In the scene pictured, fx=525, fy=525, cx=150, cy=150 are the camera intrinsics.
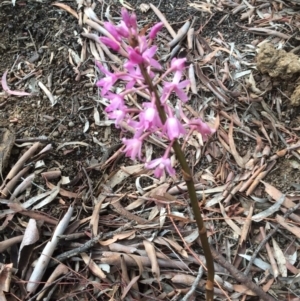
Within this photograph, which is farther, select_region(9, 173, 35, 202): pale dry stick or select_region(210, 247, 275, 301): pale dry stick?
select_region(9, 173, 35, 202): pale dry stick

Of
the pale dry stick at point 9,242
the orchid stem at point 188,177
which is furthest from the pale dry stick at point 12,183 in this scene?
the orchid stem at point 188,177

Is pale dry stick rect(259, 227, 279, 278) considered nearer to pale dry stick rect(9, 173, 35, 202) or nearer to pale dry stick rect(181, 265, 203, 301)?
pale dry stick rect(181, 265, 203, 301)

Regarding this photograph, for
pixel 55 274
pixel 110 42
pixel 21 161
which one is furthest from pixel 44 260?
pixel 110 42

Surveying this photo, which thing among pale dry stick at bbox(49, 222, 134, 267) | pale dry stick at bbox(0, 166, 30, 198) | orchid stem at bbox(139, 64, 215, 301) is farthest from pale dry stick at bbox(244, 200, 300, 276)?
pale dry stick at bbox(0, 166, 30, 198)

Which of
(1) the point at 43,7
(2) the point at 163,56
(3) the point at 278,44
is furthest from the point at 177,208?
(1) the point at 43,7

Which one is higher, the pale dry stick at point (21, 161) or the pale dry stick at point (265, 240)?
the pale dry stick at point (21, 161)

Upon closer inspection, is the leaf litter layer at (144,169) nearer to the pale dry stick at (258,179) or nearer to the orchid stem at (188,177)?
the pale dry stick at (258,179)

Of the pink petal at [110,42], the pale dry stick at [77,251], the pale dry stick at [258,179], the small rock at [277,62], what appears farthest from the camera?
the small rock at [277,62]
